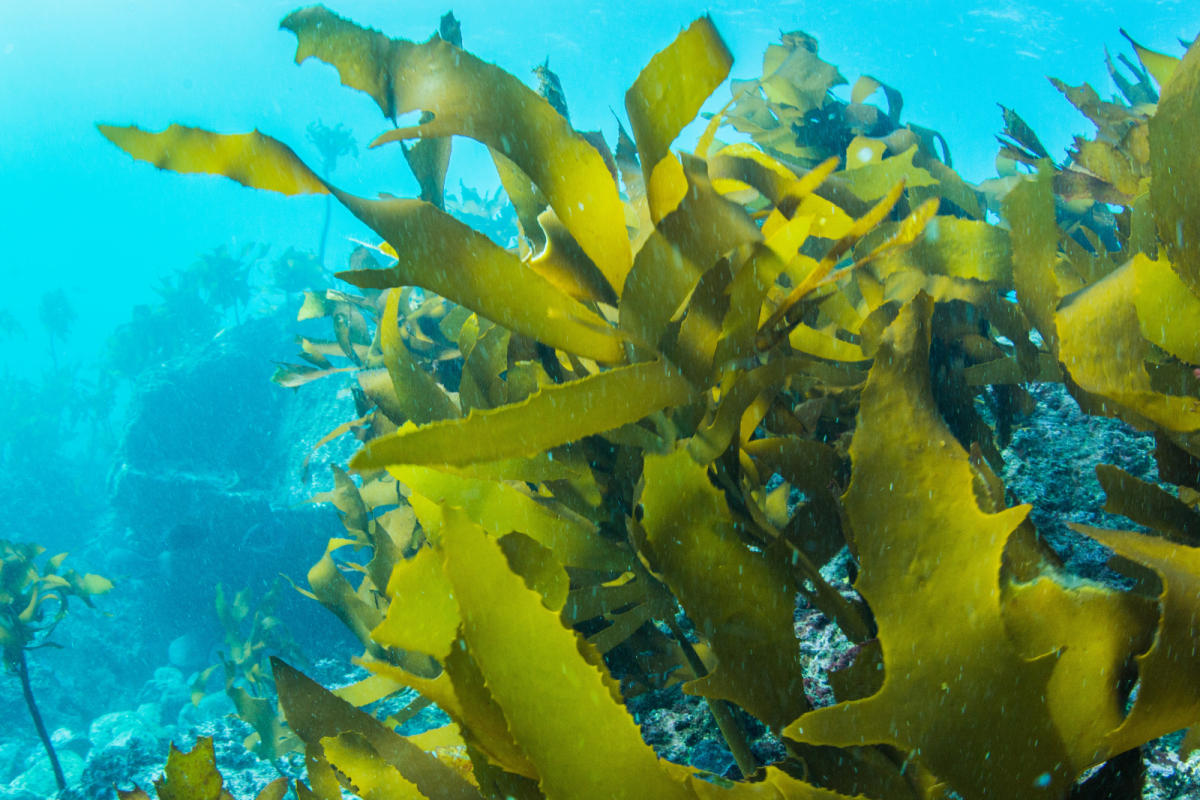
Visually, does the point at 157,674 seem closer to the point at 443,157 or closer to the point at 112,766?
the point at 112,766

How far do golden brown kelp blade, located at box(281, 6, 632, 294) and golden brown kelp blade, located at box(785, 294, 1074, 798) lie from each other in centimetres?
26

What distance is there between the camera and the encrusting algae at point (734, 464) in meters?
0.29

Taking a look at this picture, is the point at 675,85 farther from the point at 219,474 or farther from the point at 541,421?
the point at 219,474

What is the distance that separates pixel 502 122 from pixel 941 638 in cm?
43

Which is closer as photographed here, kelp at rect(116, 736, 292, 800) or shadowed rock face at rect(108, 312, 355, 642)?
kelp at rect(116, 736, 292, 800)

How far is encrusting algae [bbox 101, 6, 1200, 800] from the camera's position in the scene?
29 cm

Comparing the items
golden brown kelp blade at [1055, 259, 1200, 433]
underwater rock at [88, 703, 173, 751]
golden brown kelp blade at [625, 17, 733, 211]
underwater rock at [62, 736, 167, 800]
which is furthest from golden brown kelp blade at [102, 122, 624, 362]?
underwater rock at [88, 703, 173, 751]

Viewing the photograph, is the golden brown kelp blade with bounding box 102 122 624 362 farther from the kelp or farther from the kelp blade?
the kelp

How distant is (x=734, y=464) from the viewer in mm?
447

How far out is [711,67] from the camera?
0.39m

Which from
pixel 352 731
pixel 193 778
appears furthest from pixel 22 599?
pixel 352 731

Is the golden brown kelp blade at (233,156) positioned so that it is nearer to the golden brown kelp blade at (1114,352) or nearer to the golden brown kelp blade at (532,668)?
the golden brown kelp blade at (532,668)

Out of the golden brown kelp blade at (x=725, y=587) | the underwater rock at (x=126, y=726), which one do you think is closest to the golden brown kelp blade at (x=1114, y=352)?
the golden brown kelp blade at (x=725, y=587)

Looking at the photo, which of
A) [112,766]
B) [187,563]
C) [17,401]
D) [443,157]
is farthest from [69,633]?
[443,157]
